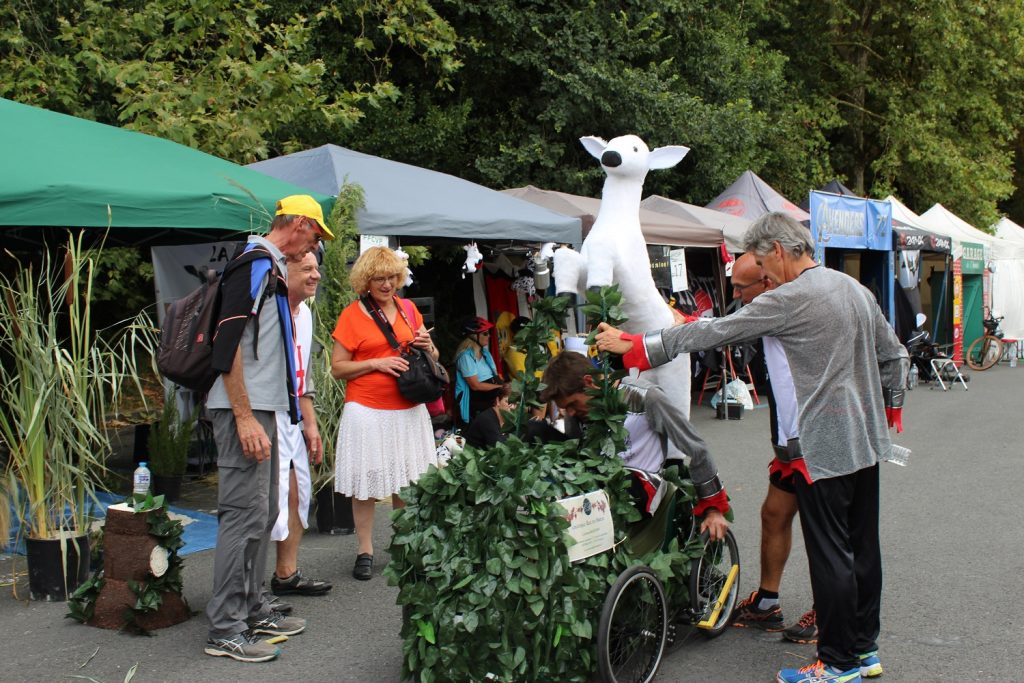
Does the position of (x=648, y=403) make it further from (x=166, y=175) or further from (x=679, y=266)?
(x=679, y=266)

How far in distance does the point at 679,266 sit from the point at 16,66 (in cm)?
745

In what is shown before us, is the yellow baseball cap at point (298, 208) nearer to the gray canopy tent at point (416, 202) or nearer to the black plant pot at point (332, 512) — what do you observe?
the black plant pot at point (332, 512)

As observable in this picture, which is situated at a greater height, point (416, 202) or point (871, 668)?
point (416, 202)

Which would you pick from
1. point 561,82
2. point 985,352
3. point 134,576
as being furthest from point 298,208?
point 985,352

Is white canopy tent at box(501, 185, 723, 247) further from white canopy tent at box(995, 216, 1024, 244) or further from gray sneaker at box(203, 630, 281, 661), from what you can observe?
white canopy tent at box(995, 216, 1024, 244)

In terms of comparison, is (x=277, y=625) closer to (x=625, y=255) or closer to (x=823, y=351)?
(x=625, y=255)

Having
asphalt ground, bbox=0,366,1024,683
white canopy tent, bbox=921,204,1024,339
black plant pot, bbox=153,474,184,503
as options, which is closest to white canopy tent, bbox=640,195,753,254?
asphalt ground, bbox=0,366,1024,683

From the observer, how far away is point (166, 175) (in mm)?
6246

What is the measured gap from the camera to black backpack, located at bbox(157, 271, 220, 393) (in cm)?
409

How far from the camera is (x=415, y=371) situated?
17.4 ft

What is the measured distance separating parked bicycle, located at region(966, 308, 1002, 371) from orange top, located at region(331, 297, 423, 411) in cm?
1701

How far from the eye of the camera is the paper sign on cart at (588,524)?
3.60 meters

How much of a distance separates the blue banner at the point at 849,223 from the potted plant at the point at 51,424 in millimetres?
9352

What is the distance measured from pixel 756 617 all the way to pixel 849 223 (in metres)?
10.5
